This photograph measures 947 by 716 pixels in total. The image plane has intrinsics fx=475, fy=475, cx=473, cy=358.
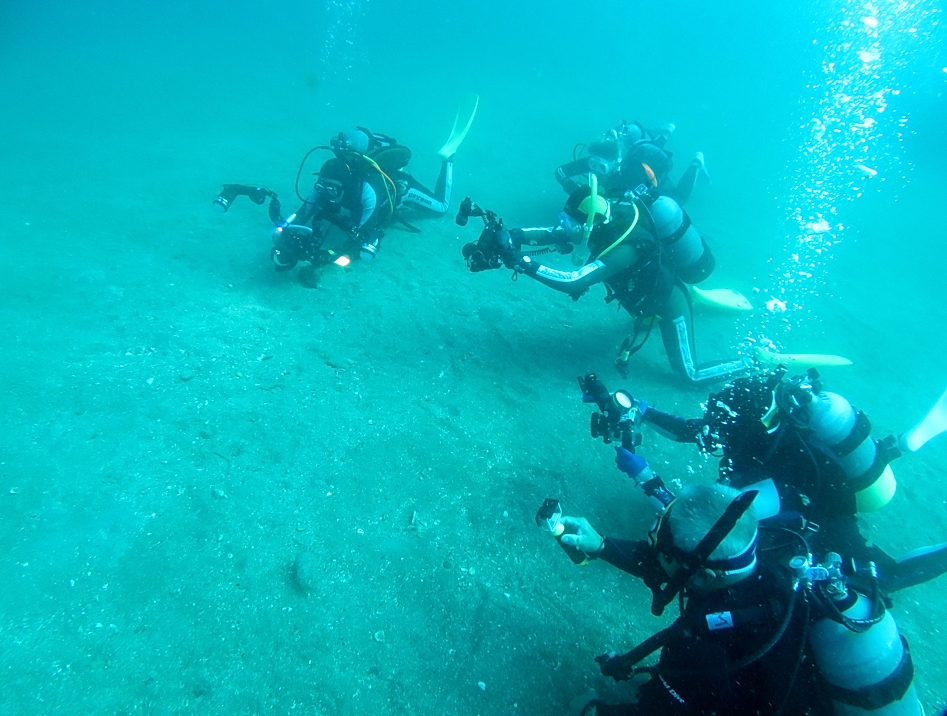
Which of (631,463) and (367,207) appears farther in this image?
(367,207)

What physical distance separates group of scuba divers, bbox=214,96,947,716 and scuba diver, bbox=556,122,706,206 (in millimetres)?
4087

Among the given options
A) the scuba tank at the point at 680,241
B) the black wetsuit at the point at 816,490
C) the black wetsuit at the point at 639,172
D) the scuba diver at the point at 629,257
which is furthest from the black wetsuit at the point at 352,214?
the black wetsuit at the point at 816,490

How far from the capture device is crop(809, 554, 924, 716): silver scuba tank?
233cm

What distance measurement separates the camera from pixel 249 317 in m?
5.79

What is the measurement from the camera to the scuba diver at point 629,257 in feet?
15.4

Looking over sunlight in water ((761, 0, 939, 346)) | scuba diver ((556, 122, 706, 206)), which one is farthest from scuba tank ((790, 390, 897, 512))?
scuba diver ((556, 122, 706, 206))

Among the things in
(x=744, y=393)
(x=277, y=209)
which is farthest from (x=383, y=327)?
(x=744, y=393)

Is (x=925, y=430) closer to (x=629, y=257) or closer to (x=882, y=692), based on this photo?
(x=882, y=692)

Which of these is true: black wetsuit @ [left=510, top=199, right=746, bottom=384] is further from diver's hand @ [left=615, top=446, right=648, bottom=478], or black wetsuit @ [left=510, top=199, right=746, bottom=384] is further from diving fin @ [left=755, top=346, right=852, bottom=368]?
diver's hand @ [left=615, top=446, right=648, bottom=478]

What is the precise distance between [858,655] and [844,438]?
4.89 ft

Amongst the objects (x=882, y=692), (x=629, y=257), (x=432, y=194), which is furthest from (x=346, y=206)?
(x=882, y=692)

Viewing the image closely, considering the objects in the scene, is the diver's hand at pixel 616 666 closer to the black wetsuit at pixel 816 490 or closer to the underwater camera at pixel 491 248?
the black wetsuit at pixel 816 490

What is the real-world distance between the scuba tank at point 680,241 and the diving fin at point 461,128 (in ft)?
17.3

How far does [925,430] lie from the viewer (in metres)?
3.96
